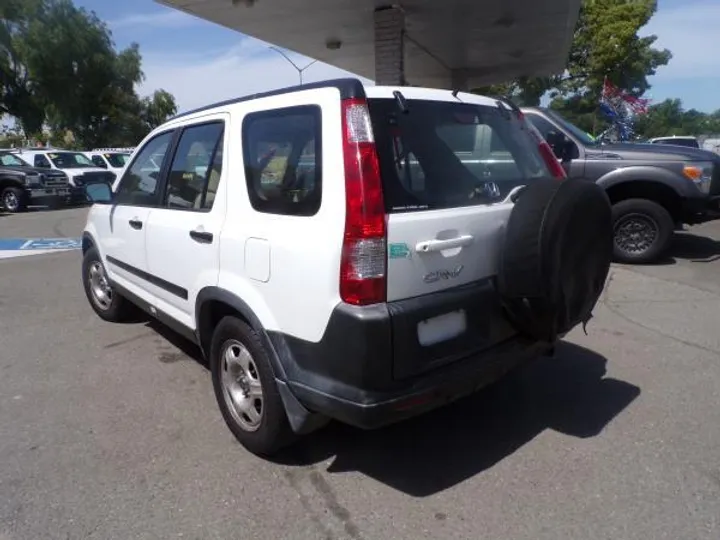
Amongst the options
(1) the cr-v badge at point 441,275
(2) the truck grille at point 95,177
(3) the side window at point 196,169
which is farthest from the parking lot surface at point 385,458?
(2) the truck grille at point 95,177

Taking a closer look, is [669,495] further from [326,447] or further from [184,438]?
[184,438]

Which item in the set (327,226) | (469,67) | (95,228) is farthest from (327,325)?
(469,67)

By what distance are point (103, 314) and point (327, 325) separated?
12.8ft

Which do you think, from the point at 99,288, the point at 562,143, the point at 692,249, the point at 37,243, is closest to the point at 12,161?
the point at 37,243

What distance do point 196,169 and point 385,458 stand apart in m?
2.05

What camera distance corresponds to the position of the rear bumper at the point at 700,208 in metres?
7.18

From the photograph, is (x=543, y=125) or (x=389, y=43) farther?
(x=389, y=43)

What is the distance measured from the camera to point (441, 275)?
2.65 metres

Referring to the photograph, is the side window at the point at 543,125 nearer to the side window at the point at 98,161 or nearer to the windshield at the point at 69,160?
the windshield at the point at 69,160

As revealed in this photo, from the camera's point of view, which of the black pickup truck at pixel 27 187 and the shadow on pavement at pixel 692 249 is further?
the black pickup truck at pixel 27 187

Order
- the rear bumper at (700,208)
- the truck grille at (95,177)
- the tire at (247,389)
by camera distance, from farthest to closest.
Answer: the truck grille at (95,177) → the rear bumper at (700,208) → the tire at (247,389)

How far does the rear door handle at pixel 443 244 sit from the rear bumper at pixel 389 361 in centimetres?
21

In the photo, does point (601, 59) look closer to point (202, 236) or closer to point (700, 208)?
point (700, 208)

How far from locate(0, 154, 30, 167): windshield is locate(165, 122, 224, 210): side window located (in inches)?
690
